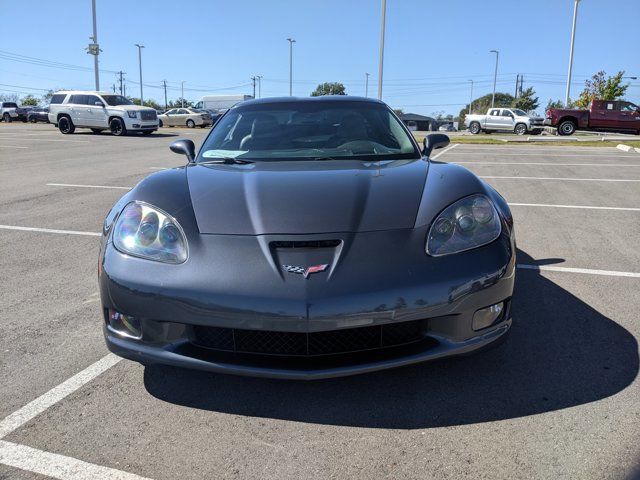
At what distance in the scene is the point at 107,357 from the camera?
2.79 m

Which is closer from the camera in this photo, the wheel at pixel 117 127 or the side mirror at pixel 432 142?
the side mirror at pixel 432 142

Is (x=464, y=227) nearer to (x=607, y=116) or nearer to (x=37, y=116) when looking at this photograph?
(x=607, y=116)

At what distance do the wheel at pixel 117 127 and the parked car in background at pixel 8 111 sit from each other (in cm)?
2806

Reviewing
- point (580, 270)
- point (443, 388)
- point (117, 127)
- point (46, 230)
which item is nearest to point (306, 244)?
point (443, 388)

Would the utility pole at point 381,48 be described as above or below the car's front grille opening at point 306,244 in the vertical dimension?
above

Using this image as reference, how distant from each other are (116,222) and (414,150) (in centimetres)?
200

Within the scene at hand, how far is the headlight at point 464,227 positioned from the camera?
235 cm

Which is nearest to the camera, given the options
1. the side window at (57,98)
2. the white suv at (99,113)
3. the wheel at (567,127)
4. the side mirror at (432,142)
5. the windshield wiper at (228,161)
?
the windshield wiper at (228,161)

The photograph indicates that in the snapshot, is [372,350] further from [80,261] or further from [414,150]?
[80,261]

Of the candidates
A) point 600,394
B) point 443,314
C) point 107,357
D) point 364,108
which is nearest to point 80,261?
point 107,357

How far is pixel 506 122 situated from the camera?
33.3m

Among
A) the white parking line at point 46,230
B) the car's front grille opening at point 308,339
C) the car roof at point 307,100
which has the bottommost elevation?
the white parking line at point 46,230

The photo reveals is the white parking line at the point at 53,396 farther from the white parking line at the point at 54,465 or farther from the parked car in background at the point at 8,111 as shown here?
the parked car in background at the point at 8,111

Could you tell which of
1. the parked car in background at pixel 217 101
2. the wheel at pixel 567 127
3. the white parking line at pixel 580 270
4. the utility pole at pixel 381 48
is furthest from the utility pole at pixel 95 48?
the white parking line at pixel 580 270
